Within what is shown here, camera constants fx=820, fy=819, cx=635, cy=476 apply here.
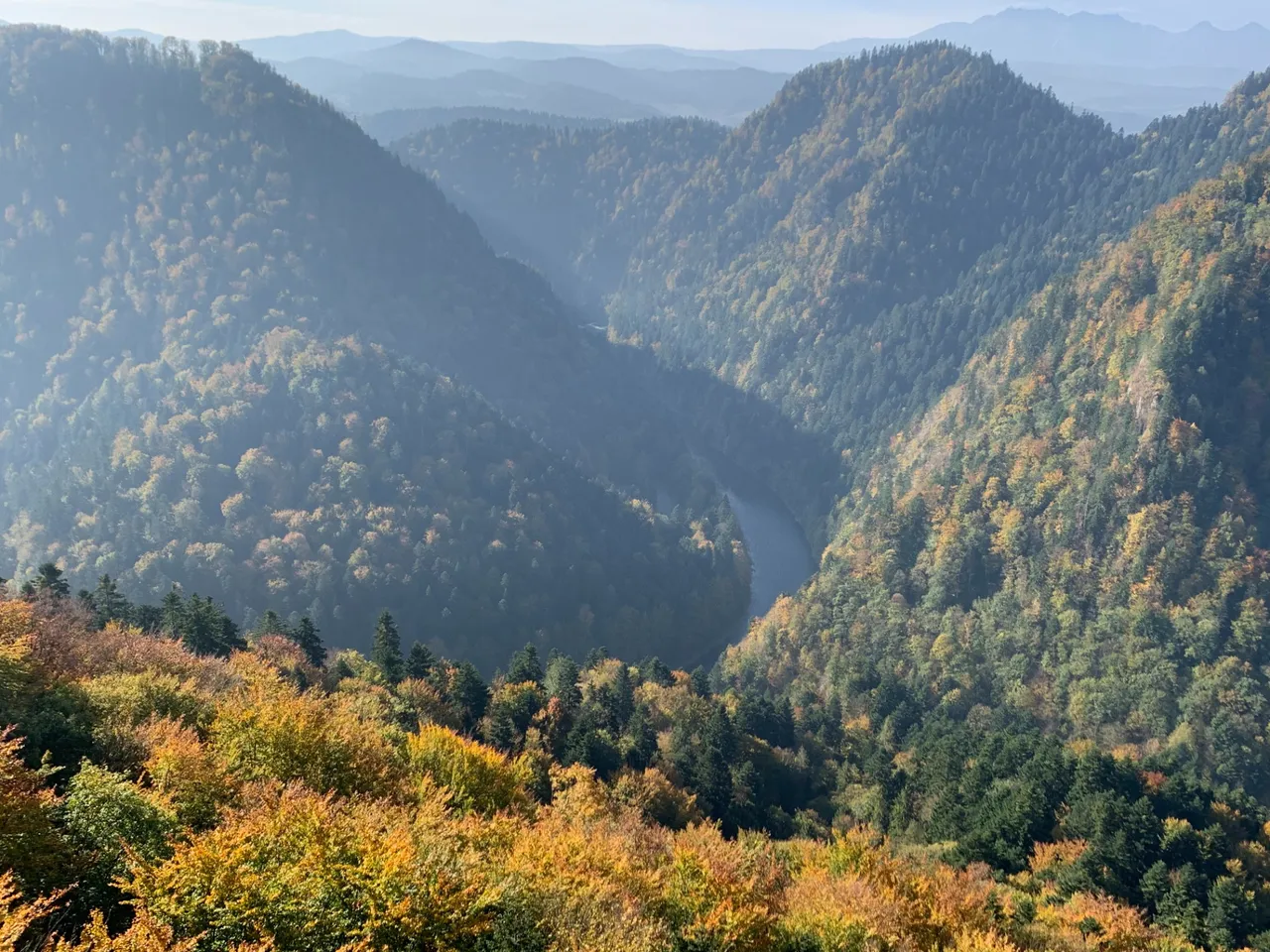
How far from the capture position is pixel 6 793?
70.6ft

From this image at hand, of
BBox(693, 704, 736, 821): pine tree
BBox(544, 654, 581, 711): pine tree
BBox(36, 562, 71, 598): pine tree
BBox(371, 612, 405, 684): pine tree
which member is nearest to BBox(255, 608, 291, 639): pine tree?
BBox(371, 612, 405, 684): pine tree

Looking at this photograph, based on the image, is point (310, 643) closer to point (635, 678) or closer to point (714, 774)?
point (635, 678)

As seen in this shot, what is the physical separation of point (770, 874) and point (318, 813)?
2222cm

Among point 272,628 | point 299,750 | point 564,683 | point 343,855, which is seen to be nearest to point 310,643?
point 272,628

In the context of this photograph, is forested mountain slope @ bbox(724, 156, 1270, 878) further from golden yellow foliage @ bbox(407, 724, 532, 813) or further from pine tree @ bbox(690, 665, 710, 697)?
golden yellow foliage @ bbox(407, 724, 532, 813)

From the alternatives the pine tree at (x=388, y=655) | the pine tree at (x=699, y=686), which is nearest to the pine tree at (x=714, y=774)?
the pine tree at (x=699, y=686)

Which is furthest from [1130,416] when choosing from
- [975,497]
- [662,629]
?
[662,629]

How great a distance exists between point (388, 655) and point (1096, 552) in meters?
128

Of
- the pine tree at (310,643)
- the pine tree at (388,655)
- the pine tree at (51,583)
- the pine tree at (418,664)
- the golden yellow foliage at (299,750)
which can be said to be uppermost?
the golden yellow foliage at (299,750)

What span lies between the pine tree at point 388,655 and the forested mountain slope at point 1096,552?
5235 centimetres

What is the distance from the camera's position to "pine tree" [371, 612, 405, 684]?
267 ft

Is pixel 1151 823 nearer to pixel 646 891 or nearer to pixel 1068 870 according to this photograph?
pixel 1068 870

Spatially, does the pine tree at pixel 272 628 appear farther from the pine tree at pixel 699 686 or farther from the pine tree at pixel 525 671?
the pine tree at pixel 699 686

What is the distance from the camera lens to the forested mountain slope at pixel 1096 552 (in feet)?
406
